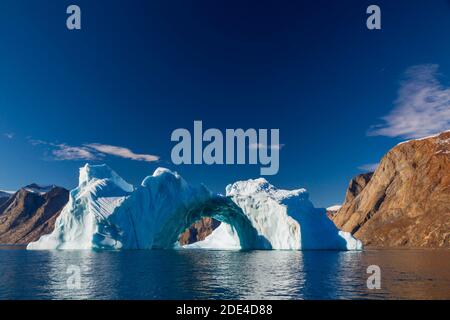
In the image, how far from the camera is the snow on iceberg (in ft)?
214

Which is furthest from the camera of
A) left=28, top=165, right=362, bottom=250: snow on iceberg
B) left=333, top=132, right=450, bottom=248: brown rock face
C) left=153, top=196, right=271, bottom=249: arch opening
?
left=333, top=132, right=450, bottom=248: brown rock face

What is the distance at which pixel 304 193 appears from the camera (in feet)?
265

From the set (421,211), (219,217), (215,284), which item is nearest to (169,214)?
(219,217)

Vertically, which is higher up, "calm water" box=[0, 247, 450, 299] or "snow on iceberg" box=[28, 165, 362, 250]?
"snow on iceberg" box=[28, 165, 362, 250]

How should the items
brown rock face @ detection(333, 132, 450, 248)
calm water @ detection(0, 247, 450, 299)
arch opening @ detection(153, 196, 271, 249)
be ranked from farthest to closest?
brown rock face @ detection(333, 132, 450, 248) < arch opening @ detection(153, 196, 271, 249) < calm water @ detection(0, 247, 450, 299)

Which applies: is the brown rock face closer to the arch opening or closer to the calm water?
the arch opening

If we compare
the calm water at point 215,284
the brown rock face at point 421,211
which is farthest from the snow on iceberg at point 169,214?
the brown rock face at point 421,211

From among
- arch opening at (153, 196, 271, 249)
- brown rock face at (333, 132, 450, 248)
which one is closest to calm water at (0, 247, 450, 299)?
arch opening at (153, 196, 271, 249)

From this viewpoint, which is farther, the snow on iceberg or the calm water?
the snow on iceberg

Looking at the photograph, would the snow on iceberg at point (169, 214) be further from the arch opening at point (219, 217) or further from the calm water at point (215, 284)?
the calm water at point (215, 284)

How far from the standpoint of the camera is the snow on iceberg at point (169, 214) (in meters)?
65.3
